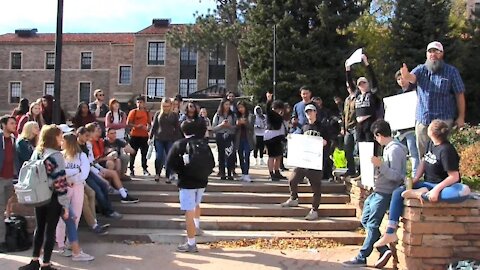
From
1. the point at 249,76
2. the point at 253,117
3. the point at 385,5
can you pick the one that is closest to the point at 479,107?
the point at 385,5

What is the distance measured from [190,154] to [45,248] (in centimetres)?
224

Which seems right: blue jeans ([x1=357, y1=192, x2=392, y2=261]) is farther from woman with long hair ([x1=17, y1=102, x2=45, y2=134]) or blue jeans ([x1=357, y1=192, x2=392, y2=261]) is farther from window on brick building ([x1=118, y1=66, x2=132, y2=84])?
window on brick building ([x1=118, y1=66, x2=132, y2=84])

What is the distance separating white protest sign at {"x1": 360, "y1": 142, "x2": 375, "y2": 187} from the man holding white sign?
1.04 m

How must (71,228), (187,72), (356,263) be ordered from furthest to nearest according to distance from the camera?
(187,72) → (71,228) → (356,263)

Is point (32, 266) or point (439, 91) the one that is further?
point (439, 91)

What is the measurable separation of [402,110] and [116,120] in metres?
5.86

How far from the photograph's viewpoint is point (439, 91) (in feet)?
22.6

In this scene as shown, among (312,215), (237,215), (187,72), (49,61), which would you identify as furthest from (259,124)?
(49,61)

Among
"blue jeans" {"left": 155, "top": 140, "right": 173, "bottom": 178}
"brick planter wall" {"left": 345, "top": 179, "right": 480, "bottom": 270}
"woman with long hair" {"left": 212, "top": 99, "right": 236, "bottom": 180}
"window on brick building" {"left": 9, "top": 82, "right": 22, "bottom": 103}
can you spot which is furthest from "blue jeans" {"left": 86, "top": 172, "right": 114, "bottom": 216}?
"window on brick building" {"left": 9, "top": 82, "right": 22, "bottom": 103}

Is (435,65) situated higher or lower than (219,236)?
higher

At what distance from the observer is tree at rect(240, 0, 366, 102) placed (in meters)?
29.8

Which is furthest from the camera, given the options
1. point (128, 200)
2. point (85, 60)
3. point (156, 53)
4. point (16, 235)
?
point (85, 60)

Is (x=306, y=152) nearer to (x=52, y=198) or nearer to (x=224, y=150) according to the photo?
(x=224, y=150)

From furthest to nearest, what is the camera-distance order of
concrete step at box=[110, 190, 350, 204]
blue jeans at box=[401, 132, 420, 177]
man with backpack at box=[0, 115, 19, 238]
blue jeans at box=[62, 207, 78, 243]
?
concrete step at box=[110, 190, 350, 204] → man with backpack at box=[0, 115, 19, 238] → blue jeans at box=[401, 132, 420, 177] → blue jeans at box=[62, 207, 78, 243]
